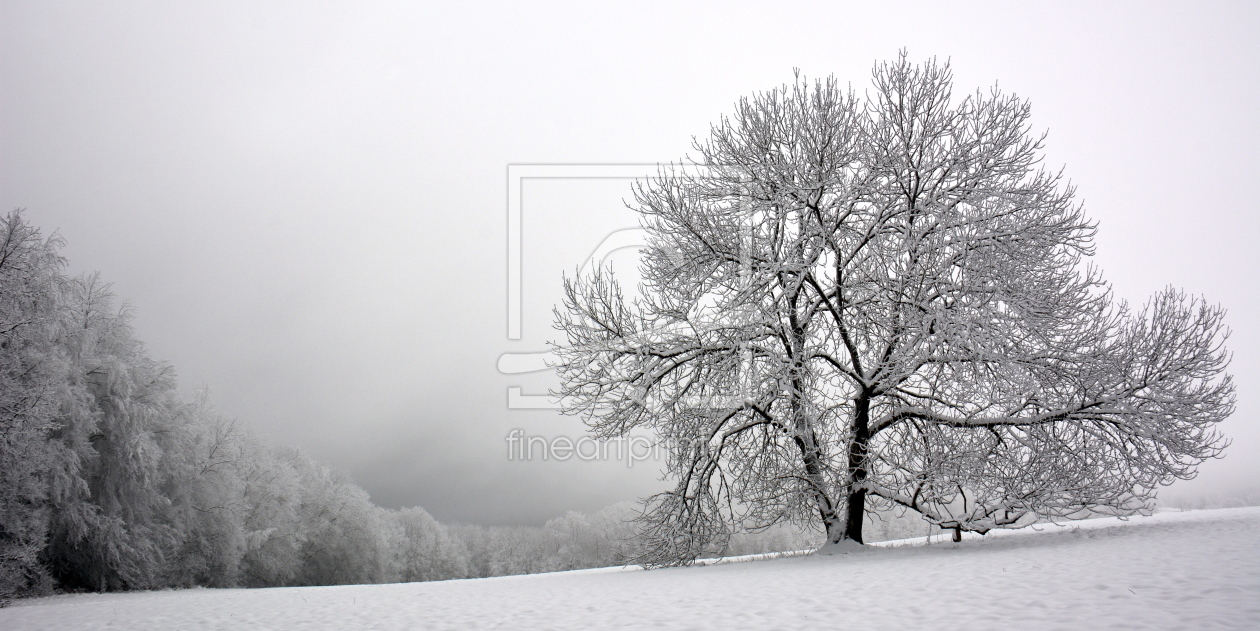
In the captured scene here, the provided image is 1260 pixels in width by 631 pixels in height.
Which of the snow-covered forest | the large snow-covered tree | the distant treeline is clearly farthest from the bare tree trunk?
the snow-covered forest

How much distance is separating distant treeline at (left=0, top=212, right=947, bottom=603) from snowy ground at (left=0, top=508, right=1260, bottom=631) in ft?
14.5

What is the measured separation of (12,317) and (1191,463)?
74.6 ft

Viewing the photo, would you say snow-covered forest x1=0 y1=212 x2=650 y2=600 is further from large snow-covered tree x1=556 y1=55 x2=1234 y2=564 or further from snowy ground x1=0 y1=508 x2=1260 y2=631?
snowy ground x1=0 y1=508 x2=1260 y2=631

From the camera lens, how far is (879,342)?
10.8m

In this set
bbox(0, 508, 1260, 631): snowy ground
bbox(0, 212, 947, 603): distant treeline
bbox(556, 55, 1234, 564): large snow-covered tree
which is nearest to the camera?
bbox(0, 508, 1260, 631): snowy ground

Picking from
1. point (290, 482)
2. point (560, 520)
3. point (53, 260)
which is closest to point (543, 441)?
point (53, 260)

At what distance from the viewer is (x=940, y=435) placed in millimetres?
10281

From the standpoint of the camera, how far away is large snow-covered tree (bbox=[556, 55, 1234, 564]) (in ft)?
33.0

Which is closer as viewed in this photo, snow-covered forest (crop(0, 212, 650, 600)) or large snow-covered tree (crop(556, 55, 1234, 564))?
large snow-covered tree (crop(556, 55, 1234, 564))

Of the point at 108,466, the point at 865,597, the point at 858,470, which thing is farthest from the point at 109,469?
the point at 865,597

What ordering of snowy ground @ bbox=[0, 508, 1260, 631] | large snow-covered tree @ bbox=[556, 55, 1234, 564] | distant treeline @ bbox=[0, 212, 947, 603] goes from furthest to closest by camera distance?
distant treeline @ bbox=[0, 212, 947, 603]
large snow-covered tree @ bbox=[556, 55, 1234, 564]
snowy ground @ bbox=[0, 508, 1260, 631]

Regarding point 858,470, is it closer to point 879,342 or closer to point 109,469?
point 879,342

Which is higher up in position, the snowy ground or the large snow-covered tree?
the large snow-covered tree

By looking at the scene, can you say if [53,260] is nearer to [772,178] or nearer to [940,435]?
[772,178]
